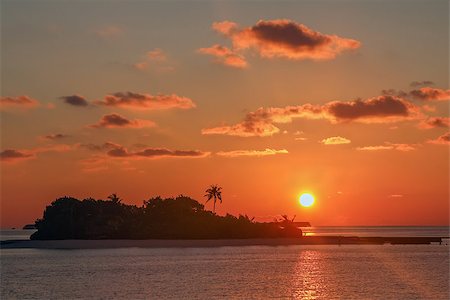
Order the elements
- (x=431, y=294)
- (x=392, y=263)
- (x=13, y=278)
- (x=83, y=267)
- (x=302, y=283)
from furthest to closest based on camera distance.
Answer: (x=392, y=263) → (x=83, y=267) → (x=13, y=278) → (x=302, y=283) → (x=431, y=294)

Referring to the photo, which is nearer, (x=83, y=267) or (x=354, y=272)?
(x=354, y=272)

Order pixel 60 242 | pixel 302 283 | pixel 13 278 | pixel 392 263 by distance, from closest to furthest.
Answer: pixel 302 283, pixel 13 278, pixel 392 263, pixel 60 242

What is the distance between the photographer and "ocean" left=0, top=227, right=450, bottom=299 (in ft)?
276

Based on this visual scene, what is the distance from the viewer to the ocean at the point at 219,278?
84.1 meters

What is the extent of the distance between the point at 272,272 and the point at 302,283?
18030mm

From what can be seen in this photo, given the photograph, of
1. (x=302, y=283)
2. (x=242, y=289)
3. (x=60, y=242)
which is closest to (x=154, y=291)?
(x=242, y=289)

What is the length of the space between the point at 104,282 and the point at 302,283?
28.8 meters

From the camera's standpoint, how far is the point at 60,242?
200 meters

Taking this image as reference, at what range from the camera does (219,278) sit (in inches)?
4040

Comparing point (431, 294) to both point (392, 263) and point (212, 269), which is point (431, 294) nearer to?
point (212, 269)

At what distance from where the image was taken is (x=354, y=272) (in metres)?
117

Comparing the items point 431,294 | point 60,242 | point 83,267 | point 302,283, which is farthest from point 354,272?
point 60,242

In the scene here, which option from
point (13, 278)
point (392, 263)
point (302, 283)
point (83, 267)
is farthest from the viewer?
point (392, 263)

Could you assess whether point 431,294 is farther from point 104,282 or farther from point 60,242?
point 60,242
